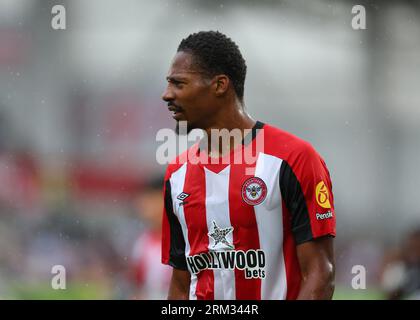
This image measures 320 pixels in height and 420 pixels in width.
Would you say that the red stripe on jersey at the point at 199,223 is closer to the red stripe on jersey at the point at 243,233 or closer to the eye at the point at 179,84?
the red stripe on jersey at the point at 243,233

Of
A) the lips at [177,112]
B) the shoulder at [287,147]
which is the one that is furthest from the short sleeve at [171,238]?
the shoulder at [287,147]

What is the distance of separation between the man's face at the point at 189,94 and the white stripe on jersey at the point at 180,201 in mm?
233

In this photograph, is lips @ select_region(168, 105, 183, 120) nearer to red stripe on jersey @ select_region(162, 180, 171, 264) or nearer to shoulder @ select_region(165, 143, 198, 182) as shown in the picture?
shoulder @ select_region(165, 143, 198, 182)

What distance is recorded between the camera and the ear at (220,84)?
329 centimetres

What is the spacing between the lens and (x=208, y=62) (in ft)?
10.8

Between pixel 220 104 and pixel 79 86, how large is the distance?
27.2 ft

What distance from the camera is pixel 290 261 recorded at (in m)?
3.15

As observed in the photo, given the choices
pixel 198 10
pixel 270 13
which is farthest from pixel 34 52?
pixel 270 13

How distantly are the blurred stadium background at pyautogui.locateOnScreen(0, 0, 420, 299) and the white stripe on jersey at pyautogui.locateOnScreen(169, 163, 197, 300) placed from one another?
20.0 ft

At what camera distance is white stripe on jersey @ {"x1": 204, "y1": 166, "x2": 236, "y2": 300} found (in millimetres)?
3186

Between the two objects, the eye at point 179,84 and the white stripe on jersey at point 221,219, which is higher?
the eye at point 179,84

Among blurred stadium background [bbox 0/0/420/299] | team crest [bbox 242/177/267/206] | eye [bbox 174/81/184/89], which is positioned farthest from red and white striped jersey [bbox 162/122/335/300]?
blurred stadium background [bbox 0/0/420/299]

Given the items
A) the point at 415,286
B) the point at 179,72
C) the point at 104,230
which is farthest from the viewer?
the point at 104,230
